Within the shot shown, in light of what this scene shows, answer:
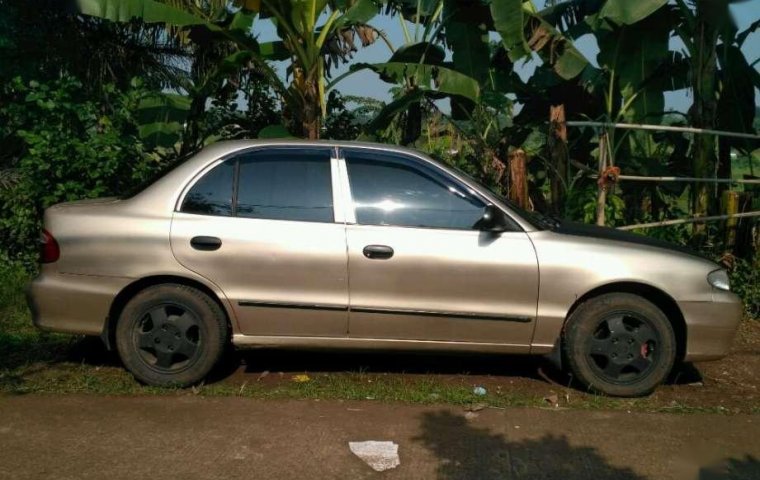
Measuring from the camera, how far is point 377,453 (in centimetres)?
455

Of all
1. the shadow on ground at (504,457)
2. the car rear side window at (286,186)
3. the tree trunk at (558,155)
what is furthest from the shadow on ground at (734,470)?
the tree trunk at (558,155)

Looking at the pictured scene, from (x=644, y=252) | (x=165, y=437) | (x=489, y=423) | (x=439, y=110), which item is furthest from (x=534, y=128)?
(x=165, y=437)

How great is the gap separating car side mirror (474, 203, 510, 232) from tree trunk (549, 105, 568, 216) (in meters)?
3.04

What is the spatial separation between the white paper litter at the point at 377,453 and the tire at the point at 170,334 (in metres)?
1.36

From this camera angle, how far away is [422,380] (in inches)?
232

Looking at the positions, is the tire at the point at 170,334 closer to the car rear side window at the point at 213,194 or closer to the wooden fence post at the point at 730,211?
the car rear side window at the point at 213,194

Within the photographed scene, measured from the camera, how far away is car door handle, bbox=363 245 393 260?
5383 millimetres

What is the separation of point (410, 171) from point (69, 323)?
2.48m

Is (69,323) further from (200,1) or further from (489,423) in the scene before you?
(200,1)

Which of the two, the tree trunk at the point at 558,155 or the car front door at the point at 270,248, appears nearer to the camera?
the car front door at the point at 270,248

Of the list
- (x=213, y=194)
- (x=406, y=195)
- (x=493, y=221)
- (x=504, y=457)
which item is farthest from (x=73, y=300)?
(x=504, y=457)

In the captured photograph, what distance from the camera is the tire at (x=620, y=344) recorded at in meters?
5.49

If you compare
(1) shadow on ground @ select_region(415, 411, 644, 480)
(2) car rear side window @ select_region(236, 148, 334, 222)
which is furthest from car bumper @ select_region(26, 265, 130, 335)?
(1) shadow on ground @ select_region(415, 411, 644, 480)

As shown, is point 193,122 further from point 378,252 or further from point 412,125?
point 378,252
